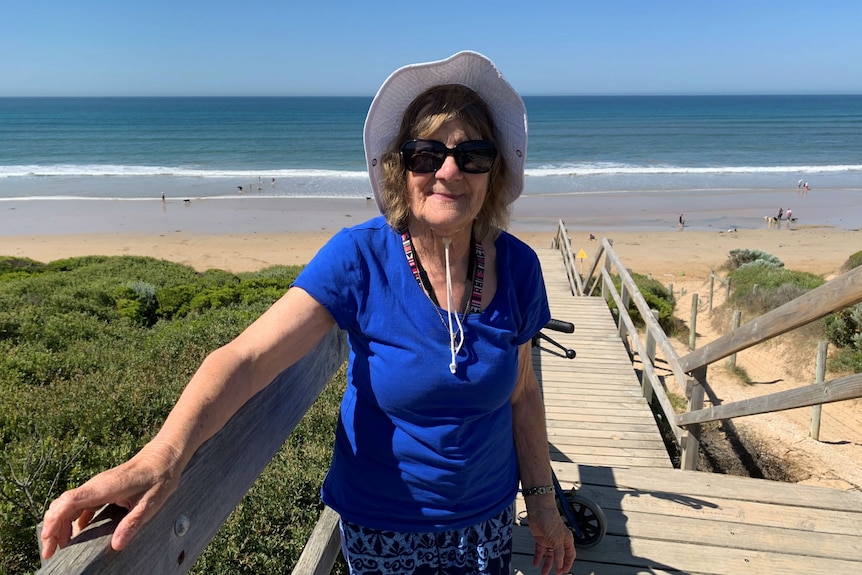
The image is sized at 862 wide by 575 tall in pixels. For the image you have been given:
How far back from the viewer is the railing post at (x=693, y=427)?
147 inches

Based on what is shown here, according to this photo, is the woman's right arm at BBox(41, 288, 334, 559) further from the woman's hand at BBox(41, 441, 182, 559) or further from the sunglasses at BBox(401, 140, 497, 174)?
the sunglasses at BBox(401, 140, 497, 174)

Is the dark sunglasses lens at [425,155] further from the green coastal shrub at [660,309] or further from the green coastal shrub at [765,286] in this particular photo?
the green coastal shrub at [660,309]

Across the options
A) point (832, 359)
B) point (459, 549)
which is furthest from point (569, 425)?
point (832, 359)

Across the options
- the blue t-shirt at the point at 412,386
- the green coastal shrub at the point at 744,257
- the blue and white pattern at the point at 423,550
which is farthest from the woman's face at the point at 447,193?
the green coastal shrub at the point at 744,257

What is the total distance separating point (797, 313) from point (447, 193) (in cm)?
159

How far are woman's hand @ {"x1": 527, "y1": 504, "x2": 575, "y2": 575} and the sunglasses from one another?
0.97 metres

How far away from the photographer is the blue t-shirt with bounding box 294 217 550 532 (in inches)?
56.6

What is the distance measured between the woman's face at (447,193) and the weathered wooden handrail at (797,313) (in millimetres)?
1250

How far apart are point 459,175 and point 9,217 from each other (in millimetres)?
29624

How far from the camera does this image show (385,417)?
1506 millimetres

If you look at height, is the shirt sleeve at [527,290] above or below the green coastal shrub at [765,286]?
above

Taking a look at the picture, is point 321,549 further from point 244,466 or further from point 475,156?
point 475,156

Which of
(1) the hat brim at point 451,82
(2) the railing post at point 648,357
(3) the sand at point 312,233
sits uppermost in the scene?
(1) the hat brim at point 451,82

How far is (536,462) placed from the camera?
5.93 ft
